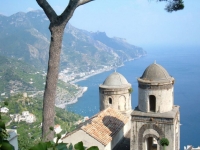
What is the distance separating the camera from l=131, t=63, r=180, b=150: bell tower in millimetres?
9734

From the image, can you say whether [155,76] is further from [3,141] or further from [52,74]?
[3,141]

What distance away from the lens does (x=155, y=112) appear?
1002cm

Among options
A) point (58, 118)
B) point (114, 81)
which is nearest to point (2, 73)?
point (58, 118)

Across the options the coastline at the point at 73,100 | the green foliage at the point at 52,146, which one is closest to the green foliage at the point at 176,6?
the green foliage at the point at 52,146

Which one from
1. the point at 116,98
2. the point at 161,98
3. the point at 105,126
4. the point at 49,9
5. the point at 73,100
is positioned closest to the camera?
the point at 49,9

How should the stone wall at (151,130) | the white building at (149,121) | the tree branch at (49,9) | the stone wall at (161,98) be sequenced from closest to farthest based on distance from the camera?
the tree branch at (49,9)
the stone wall at (151,130)
the white building at (149,121)
the stone wall at (161,98)

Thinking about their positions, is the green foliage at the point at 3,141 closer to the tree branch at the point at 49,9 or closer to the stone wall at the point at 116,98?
the tree branch at the point at 49,9

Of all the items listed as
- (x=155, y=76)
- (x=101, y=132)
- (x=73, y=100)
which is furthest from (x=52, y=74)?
(x=73, y=100)

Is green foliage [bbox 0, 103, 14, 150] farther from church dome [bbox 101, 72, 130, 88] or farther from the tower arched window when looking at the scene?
church dome [bbox 101, 72, 130, 88]

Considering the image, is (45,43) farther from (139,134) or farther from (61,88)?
(139,134)

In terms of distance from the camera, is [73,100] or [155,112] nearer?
[155,112]

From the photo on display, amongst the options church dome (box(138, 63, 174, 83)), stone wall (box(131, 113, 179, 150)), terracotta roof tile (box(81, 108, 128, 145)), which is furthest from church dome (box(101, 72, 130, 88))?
stone wall (box(131, 113, 179, 150))

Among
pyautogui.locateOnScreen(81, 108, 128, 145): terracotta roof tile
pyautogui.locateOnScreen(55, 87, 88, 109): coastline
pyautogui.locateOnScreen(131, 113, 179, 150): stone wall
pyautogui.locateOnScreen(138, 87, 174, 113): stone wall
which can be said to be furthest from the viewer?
pyautogui.locateOnScreen(55, 87, 88, 109): coastline

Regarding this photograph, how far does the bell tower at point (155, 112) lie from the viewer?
973 cm
